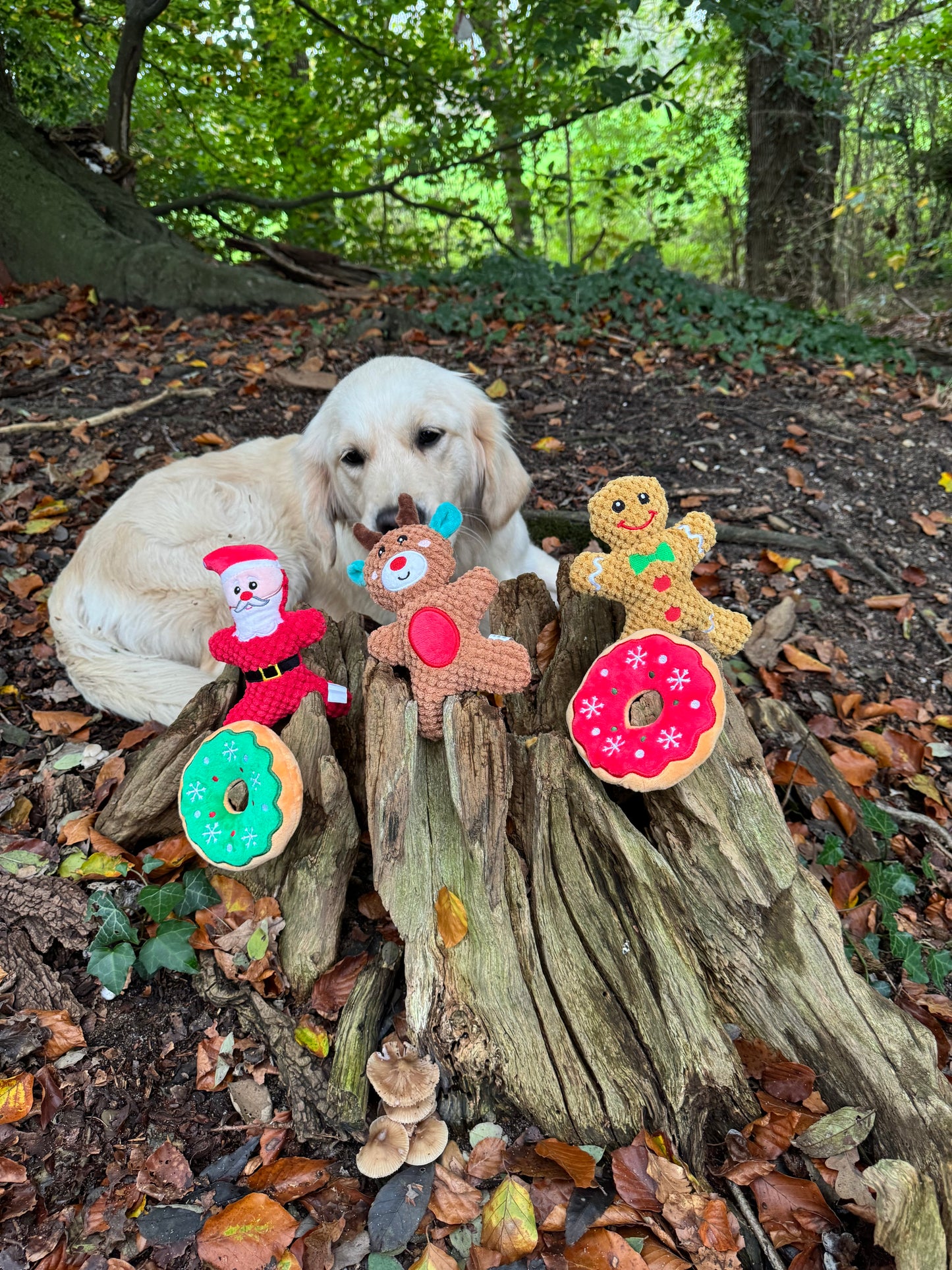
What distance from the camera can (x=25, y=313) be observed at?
19.9 feet

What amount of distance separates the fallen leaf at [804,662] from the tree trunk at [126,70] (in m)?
7.40

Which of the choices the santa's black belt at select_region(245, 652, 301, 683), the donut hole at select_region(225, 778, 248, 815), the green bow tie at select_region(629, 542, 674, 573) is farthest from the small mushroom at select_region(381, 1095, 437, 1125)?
the green bow tie at select_region(629, 542, 674, 573)

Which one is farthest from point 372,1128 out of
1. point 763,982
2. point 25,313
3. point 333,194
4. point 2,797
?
point 333,194

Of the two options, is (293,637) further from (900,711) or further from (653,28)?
(653,28)

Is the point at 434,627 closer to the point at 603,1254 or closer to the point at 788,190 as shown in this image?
the point at 603,1254

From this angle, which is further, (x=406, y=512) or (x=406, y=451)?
(x=406, y=451)

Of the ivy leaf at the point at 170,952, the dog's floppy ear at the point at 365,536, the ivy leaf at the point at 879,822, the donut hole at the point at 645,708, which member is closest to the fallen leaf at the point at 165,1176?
the ivy leaf at the point at 170,952

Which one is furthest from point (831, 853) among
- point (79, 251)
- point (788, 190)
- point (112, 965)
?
point (788, 190)

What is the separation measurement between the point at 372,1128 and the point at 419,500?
6.00 ft

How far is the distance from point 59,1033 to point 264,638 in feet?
3.36

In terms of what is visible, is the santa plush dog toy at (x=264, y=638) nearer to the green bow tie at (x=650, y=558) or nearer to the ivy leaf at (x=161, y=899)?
the ivy leaf at (x=161, y=899)

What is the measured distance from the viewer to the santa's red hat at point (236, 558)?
1.86m

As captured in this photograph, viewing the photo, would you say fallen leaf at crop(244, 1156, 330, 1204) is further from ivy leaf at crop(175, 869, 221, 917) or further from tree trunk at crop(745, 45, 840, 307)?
tree trunk at crop(745, 45, 840, 307)

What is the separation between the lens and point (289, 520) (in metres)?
3.70
